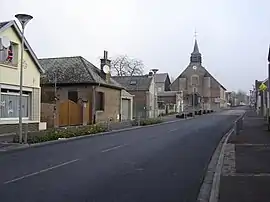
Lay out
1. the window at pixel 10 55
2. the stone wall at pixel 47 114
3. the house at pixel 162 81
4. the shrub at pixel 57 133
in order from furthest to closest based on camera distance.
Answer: the house at pixel 162 81 < the stone wall at pixel 47 114 < the window at pixel 10 55 < the shrub at pixel 57 133

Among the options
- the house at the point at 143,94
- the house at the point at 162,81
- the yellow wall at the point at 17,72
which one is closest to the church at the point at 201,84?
the house at the point at 162,81

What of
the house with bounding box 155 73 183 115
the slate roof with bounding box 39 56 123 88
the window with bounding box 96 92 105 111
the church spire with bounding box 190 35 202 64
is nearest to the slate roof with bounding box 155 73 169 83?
the house with bounding box 155 73 183 115

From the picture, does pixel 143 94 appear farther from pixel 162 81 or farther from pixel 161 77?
pixel 161 77

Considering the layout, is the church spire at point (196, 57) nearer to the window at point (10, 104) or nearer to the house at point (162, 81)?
the house at point (162, 81)

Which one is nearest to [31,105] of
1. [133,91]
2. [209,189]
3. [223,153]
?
A: [223,153]

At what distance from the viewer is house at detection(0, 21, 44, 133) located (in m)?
25.7

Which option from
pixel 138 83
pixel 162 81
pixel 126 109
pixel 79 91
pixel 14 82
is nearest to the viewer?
pixel 14 82

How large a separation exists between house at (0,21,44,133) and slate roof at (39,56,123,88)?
10.5 metres

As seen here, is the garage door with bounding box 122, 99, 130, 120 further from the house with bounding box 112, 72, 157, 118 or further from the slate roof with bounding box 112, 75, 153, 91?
the slate roof with bounding box 112, 75, 153, 91

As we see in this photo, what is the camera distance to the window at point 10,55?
83.7 feet

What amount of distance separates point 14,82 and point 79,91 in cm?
1393

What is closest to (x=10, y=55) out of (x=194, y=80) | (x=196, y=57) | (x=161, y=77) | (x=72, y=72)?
(x=72, y=72)

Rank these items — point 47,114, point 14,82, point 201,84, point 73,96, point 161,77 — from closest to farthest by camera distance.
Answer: point 14,82, point 47,114, point 73,96, point 201,84, point 161,77

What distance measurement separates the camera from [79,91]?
40594 millimetres
